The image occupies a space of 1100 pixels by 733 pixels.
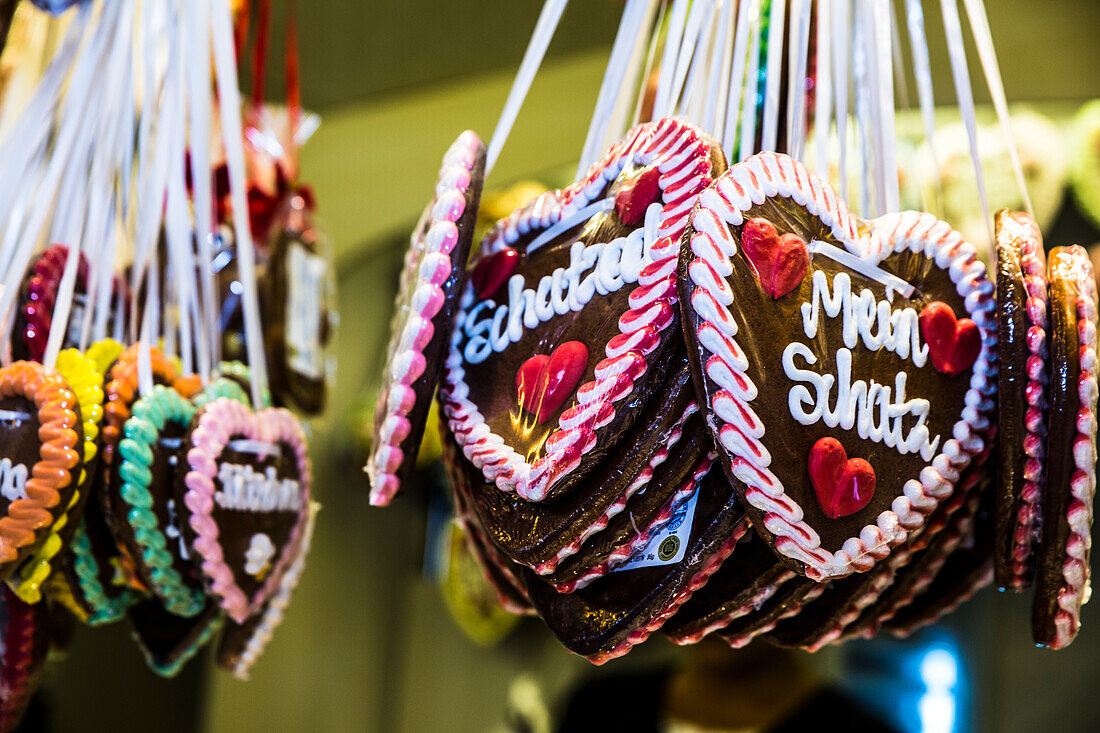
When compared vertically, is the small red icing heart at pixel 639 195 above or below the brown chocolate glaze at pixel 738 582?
above

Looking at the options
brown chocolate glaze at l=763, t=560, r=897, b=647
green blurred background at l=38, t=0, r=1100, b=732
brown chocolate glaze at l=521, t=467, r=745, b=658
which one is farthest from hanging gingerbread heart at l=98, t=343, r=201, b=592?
green blurred background at l=38, t=0, r=1100, b=732

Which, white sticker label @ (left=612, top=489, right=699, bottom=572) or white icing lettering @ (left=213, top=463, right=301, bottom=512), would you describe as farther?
white icing lettering @ (left=213, top=463, right=301, bottom=512)

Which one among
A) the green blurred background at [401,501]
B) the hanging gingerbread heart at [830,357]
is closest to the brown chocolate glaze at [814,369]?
the hanging gingerbread heart at [830,357]

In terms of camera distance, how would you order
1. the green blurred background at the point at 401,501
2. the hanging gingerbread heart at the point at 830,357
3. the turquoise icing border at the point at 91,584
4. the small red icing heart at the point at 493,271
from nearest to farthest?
the hanging gingerbread heart at the point at 830,357
the small red icing heart at the point at 493,271
the turquoise icing border at the point at 91,584
the green blurred background at the point at 401,501

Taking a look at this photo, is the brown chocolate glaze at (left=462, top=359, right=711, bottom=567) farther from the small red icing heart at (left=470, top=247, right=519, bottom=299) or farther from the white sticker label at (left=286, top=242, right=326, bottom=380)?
the white sticker label at (left=286, top=242, right=326, bottom=380)

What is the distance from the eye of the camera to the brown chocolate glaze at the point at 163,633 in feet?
2.53

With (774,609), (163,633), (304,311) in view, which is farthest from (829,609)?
(304,311)

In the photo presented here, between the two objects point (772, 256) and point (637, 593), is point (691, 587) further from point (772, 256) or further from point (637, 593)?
point (772, 256)

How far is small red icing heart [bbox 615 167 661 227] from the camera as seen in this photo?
0.51 metres

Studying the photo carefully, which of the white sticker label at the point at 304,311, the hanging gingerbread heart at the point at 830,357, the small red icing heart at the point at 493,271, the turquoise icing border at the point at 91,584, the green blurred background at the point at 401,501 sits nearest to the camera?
the hanging gingerbread heart at the point at 830,357

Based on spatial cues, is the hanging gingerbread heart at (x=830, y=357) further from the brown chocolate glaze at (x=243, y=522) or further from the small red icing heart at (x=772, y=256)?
the brown chocolate glaze at (x=243, y=522)

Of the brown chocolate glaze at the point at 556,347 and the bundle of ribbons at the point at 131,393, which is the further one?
the bundle of ribbons at the point at 131,393

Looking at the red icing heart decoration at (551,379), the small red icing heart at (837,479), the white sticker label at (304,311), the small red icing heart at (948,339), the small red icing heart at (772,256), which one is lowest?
the small red icing heart at (837,479)

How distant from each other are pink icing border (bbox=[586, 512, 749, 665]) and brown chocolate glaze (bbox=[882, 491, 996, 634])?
0.17 metres
